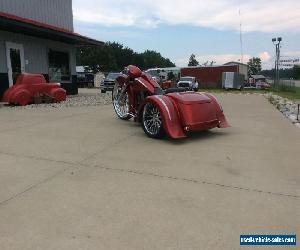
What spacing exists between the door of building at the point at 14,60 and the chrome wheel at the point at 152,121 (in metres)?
10.5

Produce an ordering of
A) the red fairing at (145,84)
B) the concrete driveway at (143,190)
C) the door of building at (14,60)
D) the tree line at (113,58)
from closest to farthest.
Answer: the concrete driveway at (143,190)
the red fairing at (145,84)
the door of building at (14,60)
the tree line at (113,58)

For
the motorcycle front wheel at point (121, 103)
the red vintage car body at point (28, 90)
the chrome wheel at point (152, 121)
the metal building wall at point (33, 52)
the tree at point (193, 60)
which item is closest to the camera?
the chrome wheel at point (152, 121)

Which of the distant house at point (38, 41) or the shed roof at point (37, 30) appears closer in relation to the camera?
the shed roof at point (37, 30)

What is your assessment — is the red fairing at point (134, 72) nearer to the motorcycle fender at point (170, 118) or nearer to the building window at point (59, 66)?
the motorcycle fender at point (170, 118)

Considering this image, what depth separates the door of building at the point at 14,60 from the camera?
618 inches

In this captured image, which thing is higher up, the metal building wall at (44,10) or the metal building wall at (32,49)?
the metal building wall at (44,10)

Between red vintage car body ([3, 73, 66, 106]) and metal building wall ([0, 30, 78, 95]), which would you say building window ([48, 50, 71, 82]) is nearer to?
metal building wall ([0, 30, 78, 95])

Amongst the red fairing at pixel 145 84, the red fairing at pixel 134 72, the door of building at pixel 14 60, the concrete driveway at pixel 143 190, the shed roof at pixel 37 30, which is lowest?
the concrete driveway at pixel 143 190

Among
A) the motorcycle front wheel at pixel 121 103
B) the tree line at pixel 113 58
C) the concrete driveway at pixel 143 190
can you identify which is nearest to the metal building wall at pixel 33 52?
the motorcycle front wheel at pixel 121 103

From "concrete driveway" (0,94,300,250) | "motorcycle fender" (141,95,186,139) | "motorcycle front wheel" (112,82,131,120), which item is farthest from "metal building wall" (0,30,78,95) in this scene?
"motorcycle fender" (141,95,186,139)

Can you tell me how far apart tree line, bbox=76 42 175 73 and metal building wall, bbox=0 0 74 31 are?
1077 inches

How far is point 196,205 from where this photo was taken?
12.1ft

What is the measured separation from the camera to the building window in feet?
62.6

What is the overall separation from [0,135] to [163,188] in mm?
4381
